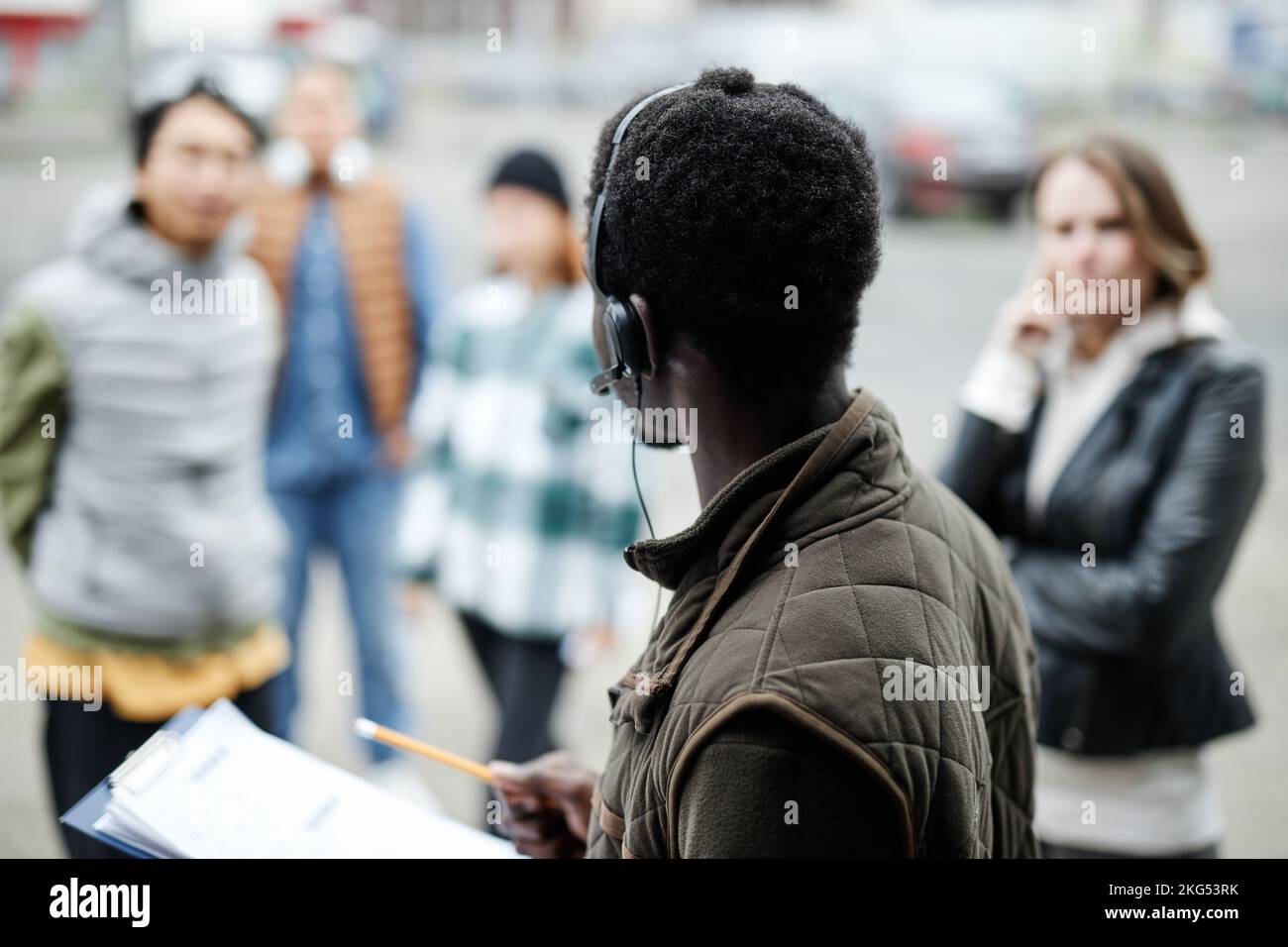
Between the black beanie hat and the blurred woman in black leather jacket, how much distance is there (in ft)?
5.04

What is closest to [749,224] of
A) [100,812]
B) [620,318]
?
[620,318]

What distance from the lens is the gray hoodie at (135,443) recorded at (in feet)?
9.75

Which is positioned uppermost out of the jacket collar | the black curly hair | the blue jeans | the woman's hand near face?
the black curly hair

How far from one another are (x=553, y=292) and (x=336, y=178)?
1.12 meters

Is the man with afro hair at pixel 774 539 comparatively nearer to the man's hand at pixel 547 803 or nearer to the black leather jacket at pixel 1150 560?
the man's hand at pixel 547 803

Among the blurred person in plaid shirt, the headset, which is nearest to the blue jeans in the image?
the blurred person in plaid shirt

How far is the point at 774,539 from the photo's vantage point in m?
1.44

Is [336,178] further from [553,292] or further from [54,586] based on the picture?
[54,586]

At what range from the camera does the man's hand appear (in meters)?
1.79

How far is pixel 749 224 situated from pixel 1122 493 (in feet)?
4.84

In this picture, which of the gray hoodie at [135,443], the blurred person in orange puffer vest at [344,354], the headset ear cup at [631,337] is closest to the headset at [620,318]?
the headset ear cup at [631,337]

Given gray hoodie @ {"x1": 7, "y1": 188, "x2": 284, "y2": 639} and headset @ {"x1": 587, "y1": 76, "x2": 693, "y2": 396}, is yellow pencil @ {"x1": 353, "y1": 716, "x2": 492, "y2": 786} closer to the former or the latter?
headset @ {"x1": 587, "y1": 76, "x2": 693, "y2": 396}

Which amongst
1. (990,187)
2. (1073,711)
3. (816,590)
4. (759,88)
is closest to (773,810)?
(816,590)
